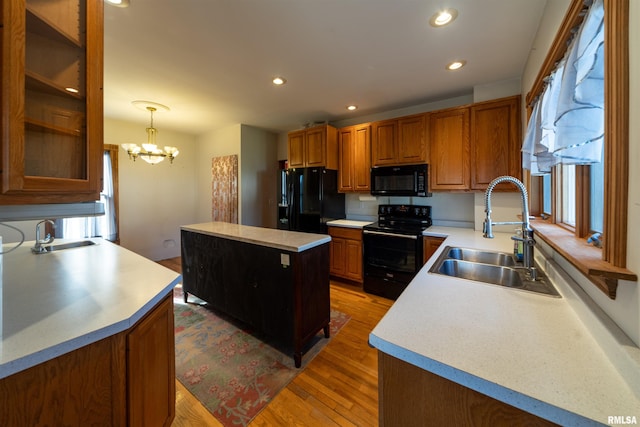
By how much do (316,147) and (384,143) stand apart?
3.41 feet

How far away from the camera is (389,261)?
2.95m

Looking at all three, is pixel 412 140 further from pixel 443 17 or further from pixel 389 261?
pixel 389 261

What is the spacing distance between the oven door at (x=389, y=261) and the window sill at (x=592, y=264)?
1.64 metres

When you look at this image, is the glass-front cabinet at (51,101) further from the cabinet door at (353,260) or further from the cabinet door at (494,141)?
the cabinet door at (494,141)

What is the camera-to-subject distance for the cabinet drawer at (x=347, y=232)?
10.7ft

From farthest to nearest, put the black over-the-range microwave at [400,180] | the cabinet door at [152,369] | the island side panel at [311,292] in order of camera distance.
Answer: the black over-the-range microwave at [400,180]
the island side panel at [311,292]
the cabinet door at [152,369]

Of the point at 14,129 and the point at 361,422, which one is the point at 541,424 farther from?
the point at 14,129

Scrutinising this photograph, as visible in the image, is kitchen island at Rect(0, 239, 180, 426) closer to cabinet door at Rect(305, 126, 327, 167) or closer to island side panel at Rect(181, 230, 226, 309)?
island side panel at Rect(181, 230, 226, 309)

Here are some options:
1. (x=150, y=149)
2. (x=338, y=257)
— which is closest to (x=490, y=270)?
(x=338, y=257)

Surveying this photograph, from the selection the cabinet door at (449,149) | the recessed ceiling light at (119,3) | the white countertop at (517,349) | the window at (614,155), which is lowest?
the white countertop at (517,349)

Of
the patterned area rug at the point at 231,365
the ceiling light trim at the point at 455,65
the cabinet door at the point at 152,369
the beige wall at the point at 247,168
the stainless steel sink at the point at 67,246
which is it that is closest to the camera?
the cabinet door at the point at 152,369

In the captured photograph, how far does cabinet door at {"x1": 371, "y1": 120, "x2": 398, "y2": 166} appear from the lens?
125 inches

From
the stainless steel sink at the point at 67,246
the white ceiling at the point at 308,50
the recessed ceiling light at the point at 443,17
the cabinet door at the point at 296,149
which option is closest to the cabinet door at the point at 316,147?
the cabinet door at the point at 296,149

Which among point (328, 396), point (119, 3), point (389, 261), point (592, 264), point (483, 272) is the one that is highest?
point (119, 3)
